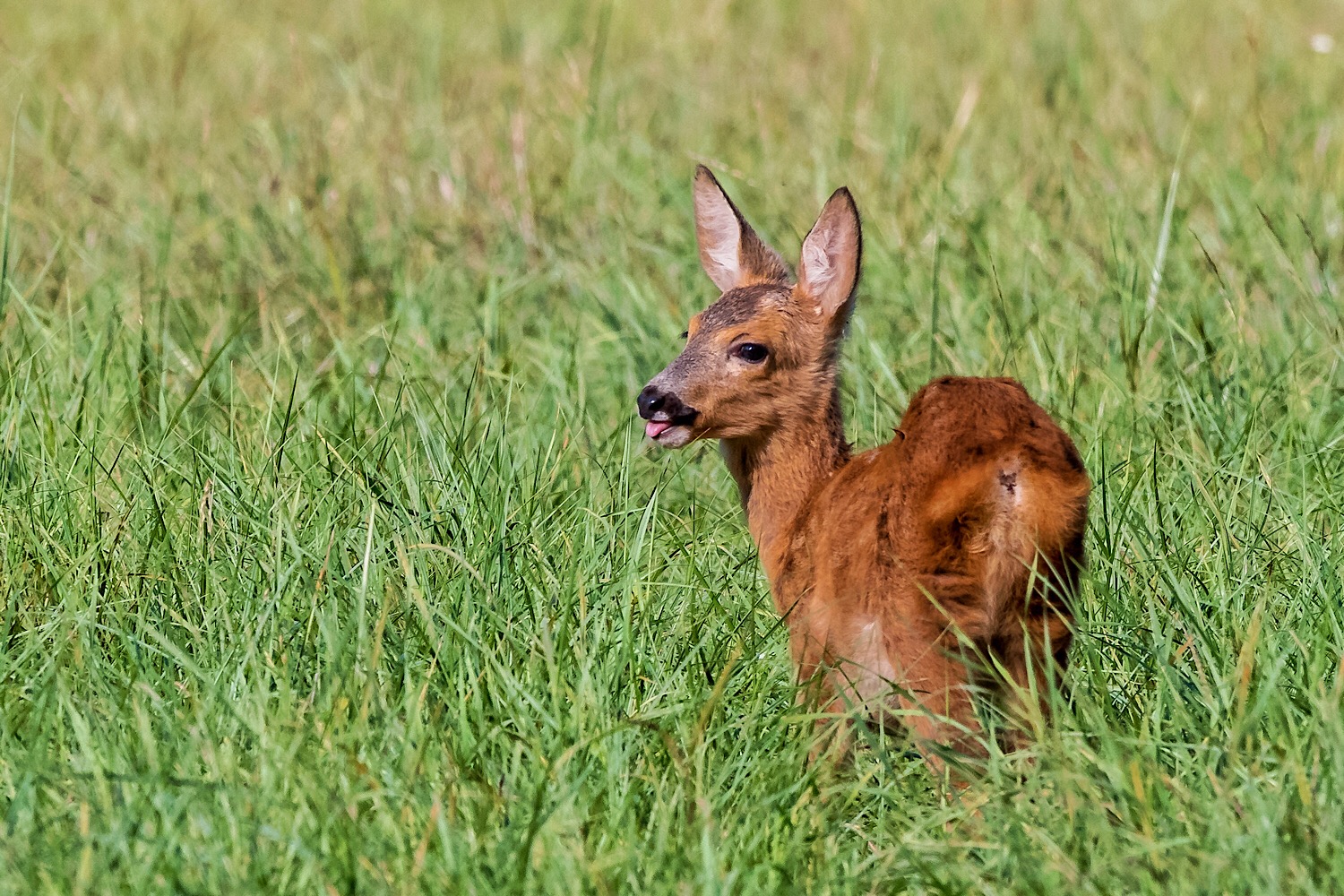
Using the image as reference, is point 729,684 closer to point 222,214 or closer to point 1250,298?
point 1250,298

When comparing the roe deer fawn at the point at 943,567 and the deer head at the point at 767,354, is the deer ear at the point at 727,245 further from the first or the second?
the roe deer fawn at the point at 943,567

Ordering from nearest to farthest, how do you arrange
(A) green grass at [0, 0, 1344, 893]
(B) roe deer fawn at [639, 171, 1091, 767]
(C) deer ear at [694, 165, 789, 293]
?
1. (A) green grass at [0, 0, 1344, 893]
2. (B) roe deer fawn at [639, 171, 1091, 767]
3. (C) deer ear at [694, 165, 789, 293]

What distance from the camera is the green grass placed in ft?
8.36

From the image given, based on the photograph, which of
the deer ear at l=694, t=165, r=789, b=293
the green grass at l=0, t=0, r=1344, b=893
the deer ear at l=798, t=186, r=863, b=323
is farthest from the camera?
the deer ear at l=694, t=165, r=789, b=293

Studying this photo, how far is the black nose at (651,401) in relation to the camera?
3.52 meters

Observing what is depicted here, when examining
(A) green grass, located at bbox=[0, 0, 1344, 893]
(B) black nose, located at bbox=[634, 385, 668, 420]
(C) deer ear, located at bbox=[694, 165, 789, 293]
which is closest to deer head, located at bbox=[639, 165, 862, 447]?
(B) black nose, located at bbox=[634, 385, 668, 420]

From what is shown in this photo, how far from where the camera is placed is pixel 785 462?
3.57 m

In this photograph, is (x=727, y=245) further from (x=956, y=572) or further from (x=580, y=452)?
(x=956, y=572)

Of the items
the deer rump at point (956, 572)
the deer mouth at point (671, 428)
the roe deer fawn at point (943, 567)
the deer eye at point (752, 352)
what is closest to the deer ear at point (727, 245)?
the deer eye at point (752, 352)

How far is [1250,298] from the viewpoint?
191 inches

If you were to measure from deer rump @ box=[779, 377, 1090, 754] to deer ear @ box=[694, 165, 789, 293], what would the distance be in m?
1.07

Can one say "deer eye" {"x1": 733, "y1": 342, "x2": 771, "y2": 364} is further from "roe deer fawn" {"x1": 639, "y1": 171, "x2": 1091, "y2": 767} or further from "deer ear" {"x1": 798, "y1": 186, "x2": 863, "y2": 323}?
"roe deer fawn" {"x1": 639, "y1": 171, "x2": 1091, "y2": 767}

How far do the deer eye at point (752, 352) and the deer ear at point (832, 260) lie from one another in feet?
0.67

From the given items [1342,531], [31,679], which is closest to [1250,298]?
[1342,531]
